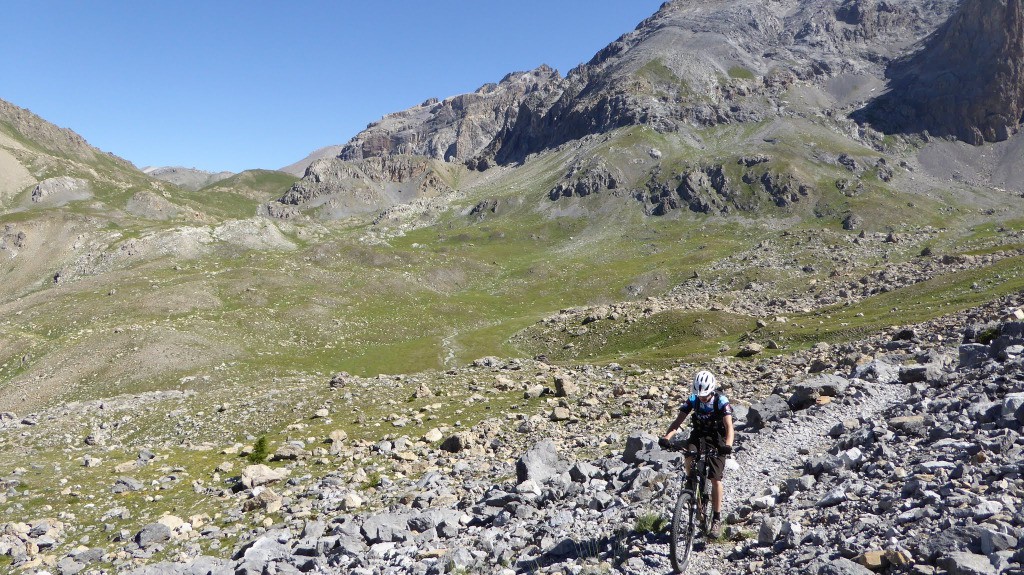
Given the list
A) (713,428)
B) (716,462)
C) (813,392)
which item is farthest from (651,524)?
(813,392)

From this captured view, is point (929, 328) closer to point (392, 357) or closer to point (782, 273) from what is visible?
point (392, 357)

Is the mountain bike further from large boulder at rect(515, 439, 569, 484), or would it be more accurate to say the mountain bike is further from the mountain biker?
large boulder at rect(515, 439, 569, 484)

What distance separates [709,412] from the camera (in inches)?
487

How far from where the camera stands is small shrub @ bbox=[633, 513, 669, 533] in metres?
12.9

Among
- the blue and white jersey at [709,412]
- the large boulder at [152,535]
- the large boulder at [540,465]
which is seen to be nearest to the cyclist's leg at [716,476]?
the blue and white jersey at [709,412]

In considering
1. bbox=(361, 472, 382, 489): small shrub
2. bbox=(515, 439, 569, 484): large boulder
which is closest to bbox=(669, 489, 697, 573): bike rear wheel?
bbox=(515, 439, 569, 484): large boulder

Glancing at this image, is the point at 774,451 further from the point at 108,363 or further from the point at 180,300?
the point at 180,300

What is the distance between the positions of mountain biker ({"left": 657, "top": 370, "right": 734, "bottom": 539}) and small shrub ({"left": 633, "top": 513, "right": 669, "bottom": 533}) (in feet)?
4.05

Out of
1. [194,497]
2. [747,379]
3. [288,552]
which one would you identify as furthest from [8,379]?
[747,379]

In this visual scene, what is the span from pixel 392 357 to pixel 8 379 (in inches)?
1617

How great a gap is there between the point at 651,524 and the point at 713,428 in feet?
9.74

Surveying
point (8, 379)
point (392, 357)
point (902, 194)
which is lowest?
point (392, 357)

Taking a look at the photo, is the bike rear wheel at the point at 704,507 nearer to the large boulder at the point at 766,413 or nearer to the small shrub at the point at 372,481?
the large boulder at the point at 766,413

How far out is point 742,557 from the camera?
36.7ft
